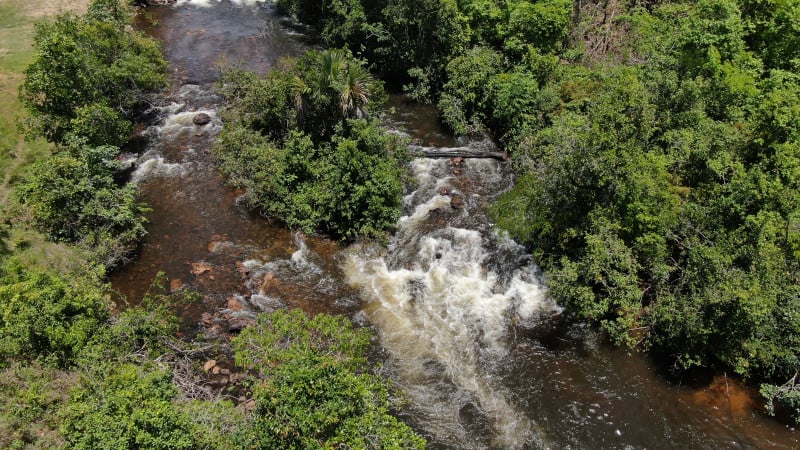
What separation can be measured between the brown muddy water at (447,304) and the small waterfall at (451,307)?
6cm

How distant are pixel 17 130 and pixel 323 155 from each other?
1821 cm

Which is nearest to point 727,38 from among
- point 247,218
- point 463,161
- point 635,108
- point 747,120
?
point 747,120

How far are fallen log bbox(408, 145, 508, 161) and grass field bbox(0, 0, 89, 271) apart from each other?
18.7 meters

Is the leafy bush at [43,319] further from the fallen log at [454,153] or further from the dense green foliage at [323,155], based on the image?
the fallen log at [454,153]

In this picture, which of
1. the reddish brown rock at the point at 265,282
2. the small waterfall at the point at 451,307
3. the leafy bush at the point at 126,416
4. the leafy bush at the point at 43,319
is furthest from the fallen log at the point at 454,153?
the leafy bush at the point at 126,416

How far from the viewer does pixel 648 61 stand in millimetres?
26922

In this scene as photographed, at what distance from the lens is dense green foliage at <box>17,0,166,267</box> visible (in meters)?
22.8

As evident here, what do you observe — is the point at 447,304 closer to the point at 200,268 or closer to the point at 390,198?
the point at 390,198

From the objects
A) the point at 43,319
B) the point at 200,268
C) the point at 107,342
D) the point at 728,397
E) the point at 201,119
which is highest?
the point at 728,397

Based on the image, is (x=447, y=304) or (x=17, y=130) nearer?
(x=447, y=304)

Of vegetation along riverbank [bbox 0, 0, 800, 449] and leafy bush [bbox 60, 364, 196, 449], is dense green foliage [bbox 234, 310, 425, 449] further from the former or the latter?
leafy bush [bbox 60, 364, 196, 449]

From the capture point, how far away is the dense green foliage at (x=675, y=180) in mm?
18312

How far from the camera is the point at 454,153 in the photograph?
29922mm

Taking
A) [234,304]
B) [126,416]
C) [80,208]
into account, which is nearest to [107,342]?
[126,416]
